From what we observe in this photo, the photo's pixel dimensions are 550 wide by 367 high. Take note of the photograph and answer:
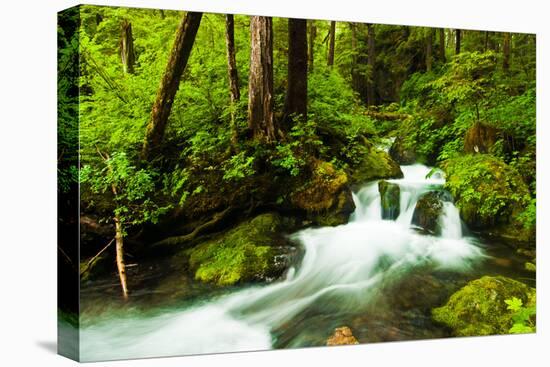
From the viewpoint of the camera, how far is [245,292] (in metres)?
6.22

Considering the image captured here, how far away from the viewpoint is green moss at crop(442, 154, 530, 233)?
7.22 m

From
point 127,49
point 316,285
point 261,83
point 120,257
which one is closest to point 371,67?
point 261,83

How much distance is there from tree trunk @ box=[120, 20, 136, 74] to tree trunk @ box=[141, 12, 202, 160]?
0.30 meters

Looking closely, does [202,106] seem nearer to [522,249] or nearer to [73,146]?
[73,146]

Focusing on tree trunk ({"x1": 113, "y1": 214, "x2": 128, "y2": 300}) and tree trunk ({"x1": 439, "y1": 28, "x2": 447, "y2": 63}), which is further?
tree trunk ({"x1": 439, "y1": 28, "x2": 447, "y2": 63})

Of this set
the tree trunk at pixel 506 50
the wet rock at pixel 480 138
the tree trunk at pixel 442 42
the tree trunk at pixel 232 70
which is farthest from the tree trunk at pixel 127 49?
the tree trunk at pixel 506 50

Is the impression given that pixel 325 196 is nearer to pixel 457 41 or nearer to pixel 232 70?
pixel 232 70

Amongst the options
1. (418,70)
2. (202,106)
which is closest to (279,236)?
(202,106)

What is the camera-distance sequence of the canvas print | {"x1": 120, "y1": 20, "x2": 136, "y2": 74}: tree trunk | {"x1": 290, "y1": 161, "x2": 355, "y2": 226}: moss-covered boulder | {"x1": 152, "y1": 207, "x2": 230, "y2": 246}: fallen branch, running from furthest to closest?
{"x1": 290, "y1": 161, "x2": 355, "y2": 226}: moss-covered boulder, {"x1": 152, "y1": 207, "x2": 230, "y2": 246}: fallen branch, {"x1": 120, "y1": 20, "x2": 136, "y2": 74}: tree trunk, the canvas print

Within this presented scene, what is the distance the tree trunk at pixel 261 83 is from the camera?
643 cm

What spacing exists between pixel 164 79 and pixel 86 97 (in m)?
0.77

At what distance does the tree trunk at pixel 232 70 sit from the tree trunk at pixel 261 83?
0.46 ft

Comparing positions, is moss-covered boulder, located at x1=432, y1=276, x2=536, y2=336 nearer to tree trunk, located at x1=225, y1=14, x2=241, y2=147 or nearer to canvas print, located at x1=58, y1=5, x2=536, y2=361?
canvas print, located at x1=58, y1=5, x2=536, y2=361

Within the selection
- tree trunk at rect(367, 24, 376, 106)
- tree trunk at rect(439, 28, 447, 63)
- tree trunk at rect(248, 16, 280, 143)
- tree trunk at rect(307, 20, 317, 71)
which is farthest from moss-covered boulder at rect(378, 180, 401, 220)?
tree trunk at rect(439, 28, 447, 63)
